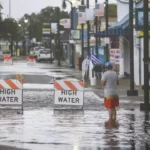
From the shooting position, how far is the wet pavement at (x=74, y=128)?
1188 centimetres

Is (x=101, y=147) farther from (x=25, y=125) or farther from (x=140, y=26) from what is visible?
A: (x=140, y=26)

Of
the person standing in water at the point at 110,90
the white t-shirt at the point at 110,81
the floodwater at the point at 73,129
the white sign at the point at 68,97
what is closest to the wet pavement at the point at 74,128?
the floodwater at the point at 73,129

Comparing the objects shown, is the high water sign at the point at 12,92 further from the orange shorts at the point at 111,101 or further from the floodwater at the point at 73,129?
the orange shorts at the point at 111,101

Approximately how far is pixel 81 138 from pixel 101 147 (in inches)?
46.1

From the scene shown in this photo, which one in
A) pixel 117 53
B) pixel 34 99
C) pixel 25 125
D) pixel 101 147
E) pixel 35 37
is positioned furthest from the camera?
pixel 35 37

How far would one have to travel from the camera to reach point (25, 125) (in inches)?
591

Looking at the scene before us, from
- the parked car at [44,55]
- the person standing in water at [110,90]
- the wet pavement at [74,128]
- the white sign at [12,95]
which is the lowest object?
the parked car at [44,55]

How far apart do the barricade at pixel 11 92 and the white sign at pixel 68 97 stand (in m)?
1.22

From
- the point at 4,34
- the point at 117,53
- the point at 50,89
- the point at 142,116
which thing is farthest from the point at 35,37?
the point at 142,116

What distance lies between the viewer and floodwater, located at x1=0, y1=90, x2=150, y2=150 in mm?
11855

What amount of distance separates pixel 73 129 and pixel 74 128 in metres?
0.19

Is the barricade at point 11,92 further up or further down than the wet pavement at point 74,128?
further up

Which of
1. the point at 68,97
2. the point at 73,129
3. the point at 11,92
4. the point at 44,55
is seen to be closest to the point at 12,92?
the point at 11,92

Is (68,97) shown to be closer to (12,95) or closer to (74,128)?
(12,95)
